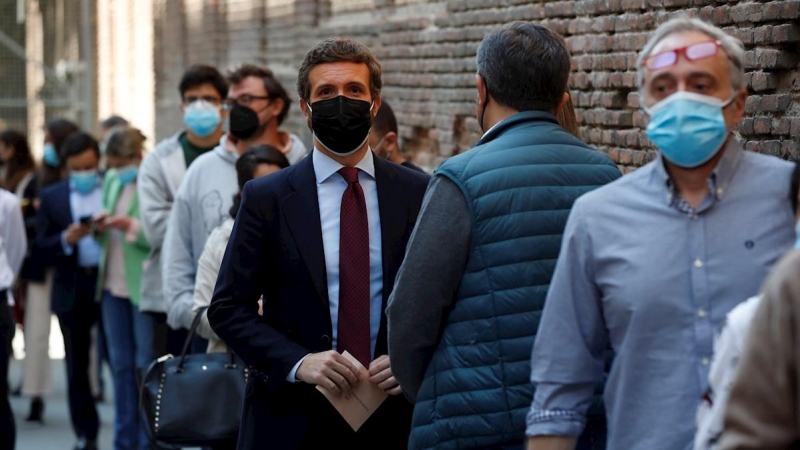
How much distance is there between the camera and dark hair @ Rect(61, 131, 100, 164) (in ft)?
32.4

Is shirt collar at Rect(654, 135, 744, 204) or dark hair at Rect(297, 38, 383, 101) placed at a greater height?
dark hair at Rect(297, 38, 383, 101)

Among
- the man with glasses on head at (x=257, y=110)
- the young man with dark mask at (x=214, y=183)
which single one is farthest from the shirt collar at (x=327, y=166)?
the man with glasses on head at (x=257, y=110)

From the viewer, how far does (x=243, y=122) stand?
6.66 metres

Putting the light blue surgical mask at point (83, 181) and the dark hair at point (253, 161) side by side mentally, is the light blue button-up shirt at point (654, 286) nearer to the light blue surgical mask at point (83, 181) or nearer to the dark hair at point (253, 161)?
the dark hair at point (253, 161)

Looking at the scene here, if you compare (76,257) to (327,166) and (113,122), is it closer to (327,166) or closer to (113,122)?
(113,122)

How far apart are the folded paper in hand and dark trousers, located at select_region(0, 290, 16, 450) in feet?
11.8

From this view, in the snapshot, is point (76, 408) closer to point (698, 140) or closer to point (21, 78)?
point (698, 140)

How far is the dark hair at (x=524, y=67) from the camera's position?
12.1 ft

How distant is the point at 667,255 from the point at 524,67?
785 millimetres

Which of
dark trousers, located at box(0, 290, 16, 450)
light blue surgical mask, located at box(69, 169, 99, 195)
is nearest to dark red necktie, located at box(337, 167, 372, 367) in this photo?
dark trousers, located at box(0, 290, 16, 450)

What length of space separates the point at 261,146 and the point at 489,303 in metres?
2.55

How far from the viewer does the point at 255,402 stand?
4.40m

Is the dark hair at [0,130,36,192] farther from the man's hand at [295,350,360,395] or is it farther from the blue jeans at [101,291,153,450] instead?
the man's hand at [295,350,360,395]

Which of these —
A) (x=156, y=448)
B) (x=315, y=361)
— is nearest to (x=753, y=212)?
(x=315, y=361)
